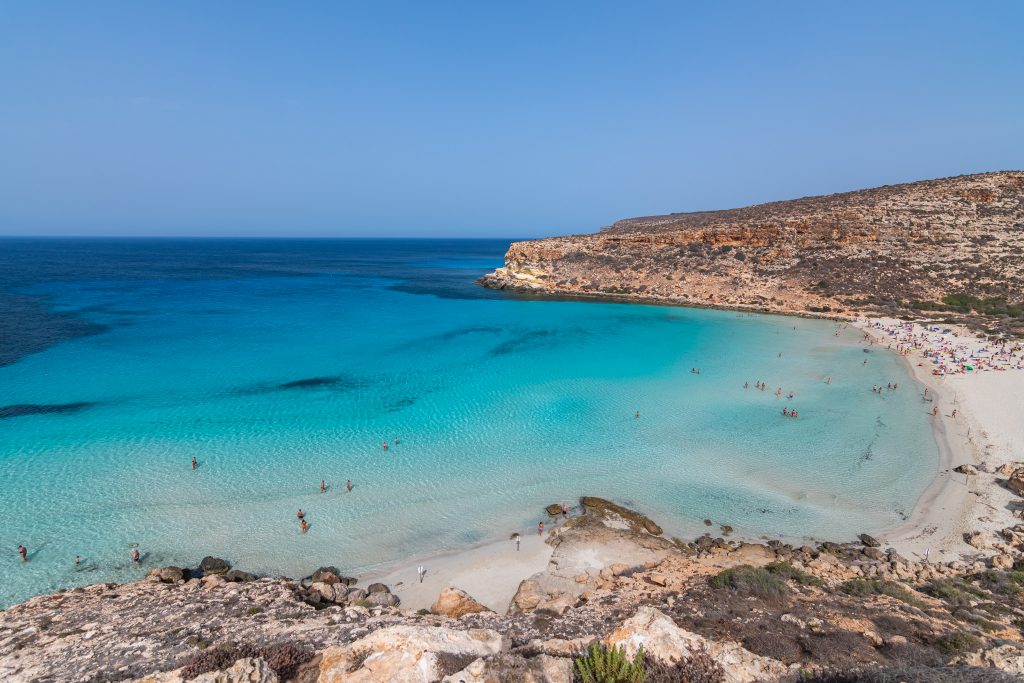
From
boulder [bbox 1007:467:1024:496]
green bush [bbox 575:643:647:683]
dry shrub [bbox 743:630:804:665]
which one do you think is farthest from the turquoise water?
green bush [bbox 575:643:647:683]

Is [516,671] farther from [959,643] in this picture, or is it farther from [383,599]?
[959,643]

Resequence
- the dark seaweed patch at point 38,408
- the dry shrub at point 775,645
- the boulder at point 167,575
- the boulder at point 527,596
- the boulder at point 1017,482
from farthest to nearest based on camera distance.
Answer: the dark seaweed patch at point 38,408
the boulder at point 1017,482
the boulder at point 167,575
the boulder at point 527,596
the dry shrub at point 775,645

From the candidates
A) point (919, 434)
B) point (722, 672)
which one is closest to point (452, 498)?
point (722, 672)

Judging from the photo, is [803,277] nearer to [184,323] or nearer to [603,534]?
[603,534]

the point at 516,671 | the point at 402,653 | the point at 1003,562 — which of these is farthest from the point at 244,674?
the point at 1003,562

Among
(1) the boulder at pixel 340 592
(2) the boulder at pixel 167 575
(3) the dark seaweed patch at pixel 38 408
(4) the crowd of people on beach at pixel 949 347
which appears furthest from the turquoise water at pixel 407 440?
(4) the crowd of people on beach at pixel 949 347

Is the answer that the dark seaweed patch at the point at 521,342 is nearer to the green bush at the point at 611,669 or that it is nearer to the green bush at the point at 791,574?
the green bush at the point at 791,574
